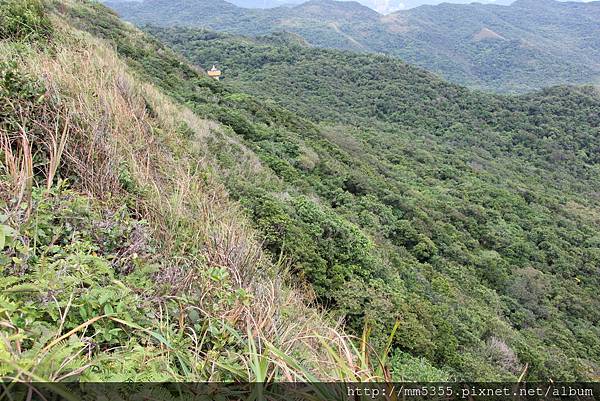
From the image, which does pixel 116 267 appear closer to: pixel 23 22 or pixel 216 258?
pixel 216 258

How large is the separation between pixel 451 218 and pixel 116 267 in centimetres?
1924

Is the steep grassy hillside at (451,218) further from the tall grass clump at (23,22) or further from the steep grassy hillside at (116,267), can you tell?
the tall grass clump at (23,22)

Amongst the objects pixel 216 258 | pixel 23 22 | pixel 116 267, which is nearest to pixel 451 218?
pixel 23 22

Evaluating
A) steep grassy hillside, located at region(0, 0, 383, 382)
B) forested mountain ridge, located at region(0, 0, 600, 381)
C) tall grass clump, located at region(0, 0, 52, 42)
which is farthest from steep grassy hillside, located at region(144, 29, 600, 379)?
tall grass clump, located at region(0, 0, 52, 42)

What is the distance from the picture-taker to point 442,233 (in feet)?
49.4

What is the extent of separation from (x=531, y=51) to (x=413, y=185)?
187255mm

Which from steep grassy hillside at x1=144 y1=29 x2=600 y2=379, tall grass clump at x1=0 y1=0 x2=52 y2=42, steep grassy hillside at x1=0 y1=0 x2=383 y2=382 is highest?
tall grass clump at x1=0 y1=0 x2=52 y2=42

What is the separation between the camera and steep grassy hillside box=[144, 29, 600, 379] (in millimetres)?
5836

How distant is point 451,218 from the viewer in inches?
754

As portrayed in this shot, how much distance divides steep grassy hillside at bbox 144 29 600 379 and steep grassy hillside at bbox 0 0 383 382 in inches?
28.2

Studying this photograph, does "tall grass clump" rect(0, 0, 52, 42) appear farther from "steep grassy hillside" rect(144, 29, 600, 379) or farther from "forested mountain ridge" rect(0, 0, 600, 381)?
"steep grassy hillside" rect(144, 29, 600, 379)

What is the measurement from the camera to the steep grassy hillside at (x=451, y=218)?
230 inches

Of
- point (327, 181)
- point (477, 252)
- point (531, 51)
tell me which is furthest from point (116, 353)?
point (531, 51)

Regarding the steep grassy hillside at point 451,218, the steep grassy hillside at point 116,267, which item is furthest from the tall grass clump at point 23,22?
the steep grassy hillside at point 451,218
